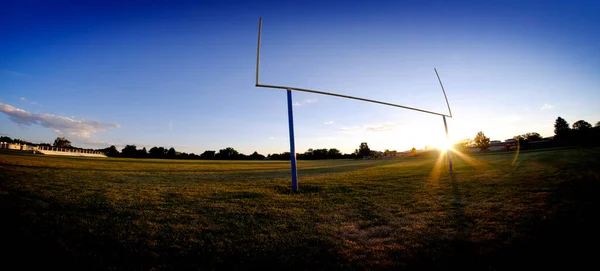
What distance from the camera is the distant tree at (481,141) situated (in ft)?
294

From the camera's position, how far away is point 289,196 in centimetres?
859

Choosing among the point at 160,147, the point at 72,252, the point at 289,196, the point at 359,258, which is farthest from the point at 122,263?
the point at 160,147

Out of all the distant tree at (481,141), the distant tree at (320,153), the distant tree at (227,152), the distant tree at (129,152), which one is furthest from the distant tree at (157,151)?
the distant tree at (481,141)

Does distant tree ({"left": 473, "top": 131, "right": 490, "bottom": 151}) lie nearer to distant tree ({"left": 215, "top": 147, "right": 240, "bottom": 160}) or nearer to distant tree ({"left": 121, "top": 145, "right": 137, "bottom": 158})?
distant tree ({"left": 215, "top": 147, "right": 240, "bottom": 160})

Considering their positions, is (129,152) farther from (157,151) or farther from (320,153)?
(320,153)

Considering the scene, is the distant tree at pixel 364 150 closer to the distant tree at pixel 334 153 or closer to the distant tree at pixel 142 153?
the distant tree at pixel 334 153

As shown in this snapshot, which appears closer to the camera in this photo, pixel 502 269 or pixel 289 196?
pixel 502 269

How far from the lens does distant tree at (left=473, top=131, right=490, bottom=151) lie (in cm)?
8962

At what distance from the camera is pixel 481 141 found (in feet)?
302

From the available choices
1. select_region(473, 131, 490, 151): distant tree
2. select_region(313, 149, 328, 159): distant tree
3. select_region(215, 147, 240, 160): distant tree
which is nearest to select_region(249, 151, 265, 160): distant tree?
select_region(215, 147, 240, 160): distant tree

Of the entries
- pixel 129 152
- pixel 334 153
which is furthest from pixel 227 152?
pixel 334 153

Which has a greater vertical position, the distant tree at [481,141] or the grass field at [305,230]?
the distant tree at [481,141]

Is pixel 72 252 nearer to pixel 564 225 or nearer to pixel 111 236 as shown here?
pixel 111 236

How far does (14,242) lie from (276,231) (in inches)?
187
